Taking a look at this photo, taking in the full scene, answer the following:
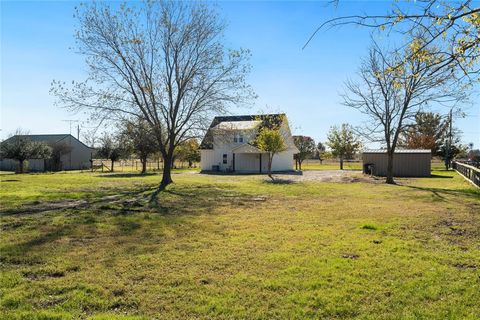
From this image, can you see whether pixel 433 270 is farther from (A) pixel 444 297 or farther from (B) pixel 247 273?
(B) pixel 247 273

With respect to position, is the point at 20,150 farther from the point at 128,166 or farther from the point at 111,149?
the point at 128,166

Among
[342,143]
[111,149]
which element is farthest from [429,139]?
[111,149]

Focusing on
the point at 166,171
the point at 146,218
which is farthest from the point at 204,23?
the point at 146,218

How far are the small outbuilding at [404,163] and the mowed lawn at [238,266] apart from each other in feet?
81.7

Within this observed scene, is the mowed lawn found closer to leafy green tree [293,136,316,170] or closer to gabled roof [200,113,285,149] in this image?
gabled roof [200,113,285,149]

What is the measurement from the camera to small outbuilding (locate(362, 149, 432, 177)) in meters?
33.0

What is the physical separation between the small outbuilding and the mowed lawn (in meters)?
24.9

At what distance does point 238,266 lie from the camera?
550cm

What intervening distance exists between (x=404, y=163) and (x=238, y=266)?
105 ft

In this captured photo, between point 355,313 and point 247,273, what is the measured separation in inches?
67.8

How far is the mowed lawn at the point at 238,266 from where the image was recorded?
4008mm

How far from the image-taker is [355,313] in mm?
3879

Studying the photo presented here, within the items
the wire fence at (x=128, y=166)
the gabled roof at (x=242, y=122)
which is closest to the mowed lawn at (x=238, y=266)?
the gabled roof at (x=242, y=122)

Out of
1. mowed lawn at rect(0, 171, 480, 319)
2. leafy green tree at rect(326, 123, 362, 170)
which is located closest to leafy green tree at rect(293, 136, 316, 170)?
leafy green tree at rect(326, 123, 362, 170)
